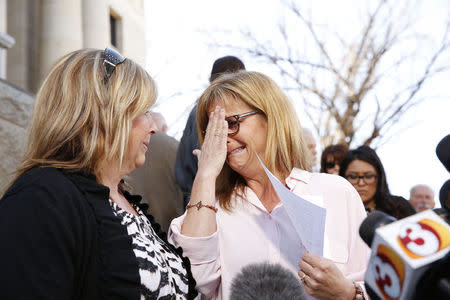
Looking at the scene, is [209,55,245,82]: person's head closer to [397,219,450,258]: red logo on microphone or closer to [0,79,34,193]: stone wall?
[0,79,34,193]: stone wall

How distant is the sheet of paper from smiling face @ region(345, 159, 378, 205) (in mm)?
2617

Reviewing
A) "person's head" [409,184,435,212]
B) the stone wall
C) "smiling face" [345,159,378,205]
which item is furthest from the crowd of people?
"person's head" [409,184,435,212]

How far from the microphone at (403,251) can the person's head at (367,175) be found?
3.61 m

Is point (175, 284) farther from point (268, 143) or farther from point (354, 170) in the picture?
point (354, 170)

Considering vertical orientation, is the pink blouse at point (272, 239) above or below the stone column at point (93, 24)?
above

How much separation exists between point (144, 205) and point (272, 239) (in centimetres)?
67

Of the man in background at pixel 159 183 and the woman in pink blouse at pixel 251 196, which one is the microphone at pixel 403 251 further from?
the man in background at pixel 159 183

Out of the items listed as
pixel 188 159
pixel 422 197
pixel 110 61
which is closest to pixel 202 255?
pixel 110 61

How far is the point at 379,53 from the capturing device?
1170 cm

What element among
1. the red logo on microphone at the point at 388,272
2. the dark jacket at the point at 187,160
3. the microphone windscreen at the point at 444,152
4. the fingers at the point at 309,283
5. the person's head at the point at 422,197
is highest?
the microphone windscreen at the point at 444,152

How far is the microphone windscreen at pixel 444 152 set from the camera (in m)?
0.94

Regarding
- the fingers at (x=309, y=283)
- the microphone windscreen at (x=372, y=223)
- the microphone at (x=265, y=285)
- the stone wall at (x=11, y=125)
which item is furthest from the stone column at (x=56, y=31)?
the microphone windscreen at (x=372, y=223)

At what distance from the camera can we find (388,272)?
0.96m

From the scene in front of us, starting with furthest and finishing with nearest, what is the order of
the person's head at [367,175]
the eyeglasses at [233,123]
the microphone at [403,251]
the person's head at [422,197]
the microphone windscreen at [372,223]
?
1. the person's head at [422,197]
2. the person's head at [367,175]
3. the eyeglasses at [233,123]
4. the microphone windscreen at [372,223]
5. the microphone at [403,251]
